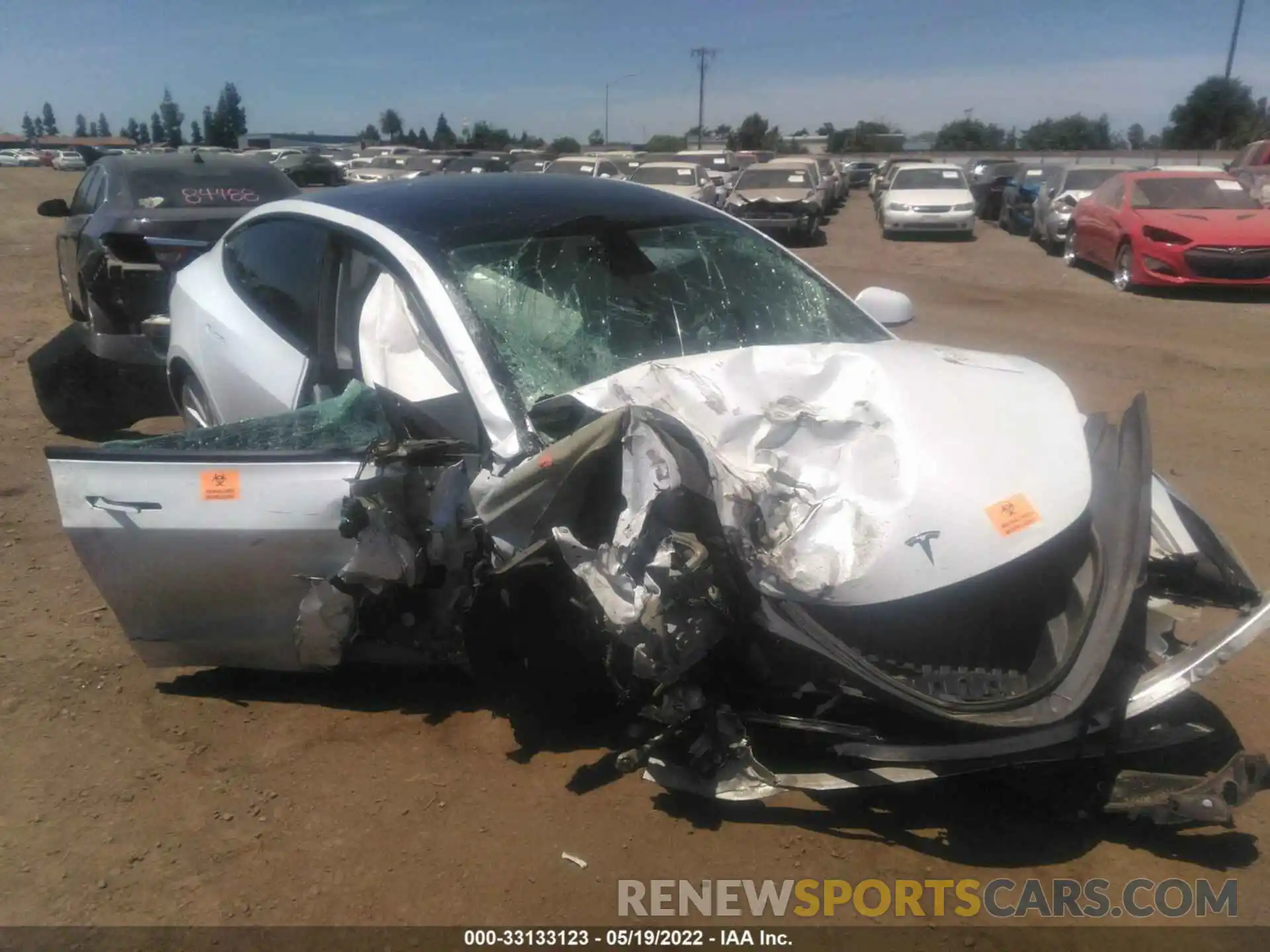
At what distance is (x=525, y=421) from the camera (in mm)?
2982

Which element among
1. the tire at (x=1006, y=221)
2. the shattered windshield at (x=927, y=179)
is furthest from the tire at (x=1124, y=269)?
the tire at (x=1006, y=221)

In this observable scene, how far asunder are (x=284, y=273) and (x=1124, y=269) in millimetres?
11581

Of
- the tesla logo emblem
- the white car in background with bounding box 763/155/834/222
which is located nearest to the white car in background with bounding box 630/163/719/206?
the white car in background with bounding box 763/155/834/222

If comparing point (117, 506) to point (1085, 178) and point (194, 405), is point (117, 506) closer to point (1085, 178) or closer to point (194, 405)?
point (194, 405)

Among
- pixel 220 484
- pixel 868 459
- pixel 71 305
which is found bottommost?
pixel 71 305

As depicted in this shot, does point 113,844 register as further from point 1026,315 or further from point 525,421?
point 1026,315

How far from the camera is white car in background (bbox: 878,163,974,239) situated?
19.7m

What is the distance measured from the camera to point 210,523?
2.94 meters

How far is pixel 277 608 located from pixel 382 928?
100 cm

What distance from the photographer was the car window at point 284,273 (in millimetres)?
3918

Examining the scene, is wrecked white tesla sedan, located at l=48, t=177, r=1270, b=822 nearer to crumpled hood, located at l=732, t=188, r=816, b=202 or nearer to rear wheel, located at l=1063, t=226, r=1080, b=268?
rear wheel, located at l=1063, t=226, r=1080, b=268

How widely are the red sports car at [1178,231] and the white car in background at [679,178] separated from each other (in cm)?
792

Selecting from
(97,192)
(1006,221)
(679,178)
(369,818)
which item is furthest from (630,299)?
(1006,221)

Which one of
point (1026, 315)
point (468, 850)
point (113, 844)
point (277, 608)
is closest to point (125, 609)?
point (277, 608)
